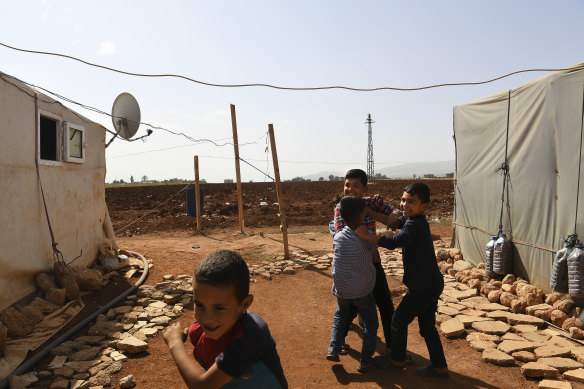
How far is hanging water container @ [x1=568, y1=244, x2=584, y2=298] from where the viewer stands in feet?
14.0

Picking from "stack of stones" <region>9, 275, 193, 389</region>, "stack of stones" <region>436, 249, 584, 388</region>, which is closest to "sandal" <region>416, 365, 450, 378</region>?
"stack of stones" <region>436, 249, 584, 388</region>

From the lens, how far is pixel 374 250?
3.38 meters

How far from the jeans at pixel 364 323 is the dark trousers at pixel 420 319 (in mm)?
187

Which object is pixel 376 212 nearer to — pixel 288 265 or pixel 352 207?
pixel 352 207

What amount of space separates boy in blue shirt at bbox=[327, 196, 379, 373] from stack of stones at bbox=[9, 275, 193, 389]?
212cm

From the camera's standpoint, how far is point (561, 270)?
4.63 m

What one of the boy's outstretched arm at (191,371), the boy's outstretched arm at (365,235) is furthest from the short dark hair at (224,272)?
the boy's outstretched arm at (365,235)

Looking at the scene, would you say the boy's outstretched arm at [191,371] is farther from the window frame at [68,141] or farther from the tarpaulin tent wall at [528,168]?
the window frame at [68,141]

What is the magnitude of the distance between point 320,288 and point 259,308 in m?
1.29

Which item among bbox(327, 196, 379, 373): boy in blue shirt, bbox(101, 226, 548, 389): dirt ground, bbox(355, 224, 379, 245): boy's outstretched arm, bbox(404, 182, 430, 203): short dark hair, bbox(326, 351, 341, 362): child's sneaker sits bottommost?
bbox(101, 226, 548, 389): dirt ground

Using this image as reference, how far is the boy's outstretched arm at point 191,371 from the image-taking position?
1.43 m

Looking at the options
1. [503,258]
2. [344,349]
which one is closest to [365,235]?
[344,349]

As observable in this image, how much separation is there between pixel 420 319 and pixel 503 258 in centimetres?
342

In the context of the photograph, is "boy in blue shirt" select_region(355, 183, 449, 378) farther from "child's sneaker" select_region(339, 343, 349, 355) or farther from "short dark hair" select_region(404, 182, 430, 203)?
"child's sneaker" select_region(339, 343, 349, 355)
